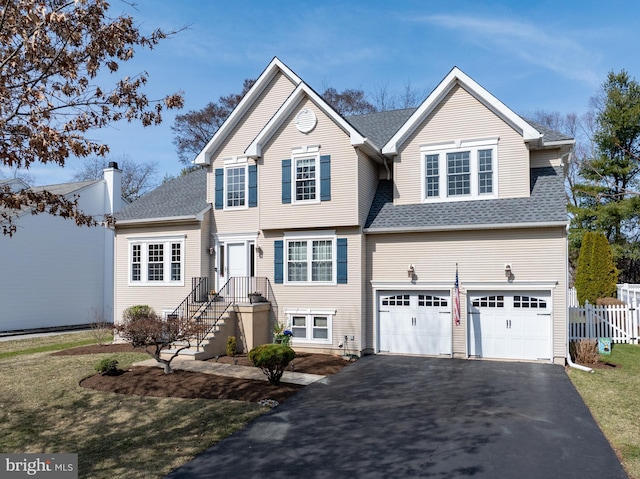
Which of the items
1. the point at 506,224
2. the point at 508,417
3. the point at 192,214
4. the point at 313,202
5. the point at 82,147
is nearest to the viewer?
the point at 82,147

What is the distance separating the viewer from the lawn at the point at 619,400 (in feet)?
24.7

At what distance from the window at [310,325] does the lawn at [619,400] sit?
288 inches

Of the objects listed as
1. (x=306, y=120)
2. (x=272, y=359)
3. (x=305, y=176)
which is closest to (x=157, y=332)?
(x=272, y=359)

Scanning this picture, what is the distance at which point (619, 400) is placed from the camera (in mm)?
10352

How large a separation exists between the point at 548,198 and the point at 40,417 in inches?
573

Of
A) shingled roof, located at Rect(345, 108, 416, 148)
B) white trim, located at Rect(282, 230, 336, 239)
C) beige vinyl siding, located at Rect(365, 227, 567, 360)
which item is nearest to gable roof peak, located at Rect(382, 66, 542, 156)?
shingled roof, located at Rect(345, 108, 416, 148)

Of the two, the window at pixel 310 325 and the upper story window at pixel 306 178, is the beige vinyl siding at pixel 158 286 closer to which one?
the window at pixel 310 325

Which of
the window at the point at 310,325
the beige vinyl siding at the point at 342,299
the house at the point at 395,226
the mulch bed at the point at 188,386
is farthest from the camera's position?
the window at the point at 310,325

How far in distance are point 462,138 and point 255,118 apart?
763 centimetres

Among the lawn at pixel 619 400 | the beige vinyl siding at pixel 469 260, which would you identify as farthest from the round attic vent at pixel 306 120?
the lawn at pixel 619 400

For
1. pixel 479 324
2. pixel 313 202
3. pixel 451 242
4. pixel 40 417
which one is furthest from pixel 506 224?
pixel 40 417

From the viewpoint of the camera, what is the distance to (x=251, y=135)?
1834cm

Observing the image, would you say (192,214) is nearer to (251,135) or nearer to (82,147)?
(251,135)

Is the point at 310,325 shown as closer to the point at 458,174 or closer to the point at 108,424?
the point at 458,174
